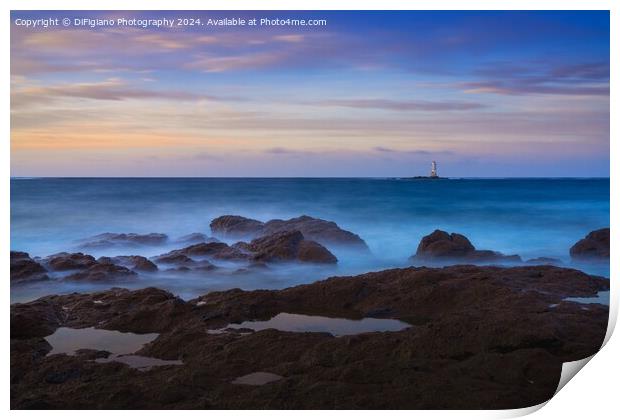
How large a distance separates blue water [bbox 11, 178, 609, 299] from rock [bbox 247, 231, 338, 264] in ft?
0.55

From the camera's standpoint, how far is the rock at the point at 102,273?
585 cm

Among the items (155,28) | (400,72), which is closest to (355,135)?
(400,72)

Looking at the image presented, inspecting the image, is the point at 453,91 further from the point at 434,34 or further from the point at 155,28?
the point at 155,28

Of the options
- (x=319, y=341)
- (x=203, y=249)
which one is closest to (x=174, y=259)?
(x=203, y=249)

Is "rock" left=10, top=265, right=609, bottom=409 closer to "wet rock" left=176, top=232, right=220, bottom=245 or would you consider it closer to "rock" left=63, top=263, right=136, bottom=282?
"rock" left=63, top=263, right=136, bottom=282

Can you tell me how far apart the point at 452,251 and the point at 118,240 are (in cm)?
360

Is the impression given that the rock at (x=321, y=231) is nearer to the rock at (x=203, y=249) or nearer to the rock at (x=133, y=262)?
the rock at (x=203, y=249)

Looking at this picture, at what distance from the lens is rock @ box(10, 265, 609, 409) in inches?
168

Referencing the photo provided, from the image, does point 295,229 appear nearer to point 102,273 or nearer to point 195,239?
point 195,239

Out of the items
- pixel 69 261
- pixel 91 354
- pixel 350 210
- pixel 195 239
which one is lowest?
pixel 91 354

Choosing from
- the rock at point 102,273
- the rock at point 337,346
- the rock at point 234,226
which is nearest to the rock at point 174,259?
the rock at point 102,273

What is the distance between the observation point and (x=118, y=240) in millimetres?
6305

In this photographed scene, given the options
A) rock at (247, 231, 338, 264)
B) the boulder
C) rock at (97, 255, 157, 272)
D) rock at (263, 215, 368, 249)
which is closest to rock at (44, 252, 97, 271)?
rock at (97, 255, 157, 272)
